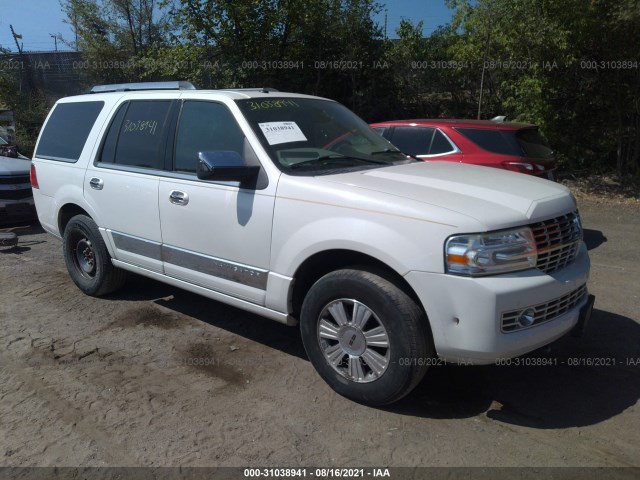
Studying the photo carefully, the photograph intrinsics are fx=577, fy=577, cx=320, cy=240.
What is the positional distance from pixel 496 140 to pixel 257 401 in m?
5.07

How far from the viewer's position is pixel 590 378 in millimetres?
3975

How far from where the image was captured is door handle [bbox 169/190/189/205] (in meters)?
4.37

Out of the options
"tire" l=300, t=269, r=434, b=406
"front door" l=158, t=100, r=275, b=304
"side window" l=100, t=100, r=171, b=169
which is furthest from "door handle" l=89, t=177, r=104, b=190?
"tire" l=300, t=269, r=434, b=406

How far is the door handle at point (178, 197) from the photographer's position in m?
4.37

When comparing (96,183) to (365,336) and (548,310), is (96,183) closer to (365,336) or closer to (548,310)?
(365,336)

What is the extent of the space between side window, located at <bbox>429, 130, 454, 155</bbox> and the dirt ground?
2.92 meters

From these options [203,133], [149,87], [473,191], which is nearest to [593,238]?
[473,191]

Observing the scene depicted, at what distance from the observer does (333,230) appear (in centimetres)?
353

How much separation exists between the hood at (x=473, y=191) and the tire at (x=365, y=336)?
569 millimetres

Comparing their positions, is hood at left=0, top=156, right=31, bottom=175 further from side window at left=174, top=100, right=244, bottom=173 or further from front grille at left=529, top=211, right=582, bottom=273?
front grille at left=529, top=211, right=582, bottom=273

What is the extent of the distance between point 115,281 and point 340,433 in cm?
316

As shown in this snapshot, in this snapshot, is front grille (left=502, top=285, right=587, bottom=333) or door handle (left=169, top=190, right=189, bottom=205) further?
door handle (left=169, top=190, right=189, bottom=205)

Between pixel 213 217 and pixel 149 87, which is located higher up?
pixel 149 87

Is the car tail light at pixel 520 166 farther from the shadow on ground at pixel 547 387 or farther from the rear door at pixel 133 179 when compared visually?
the rear door at pixel 133 179
